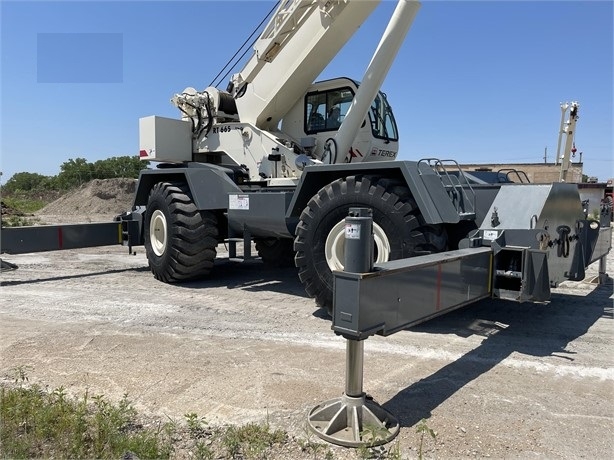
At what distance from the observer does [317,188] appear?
5934mm

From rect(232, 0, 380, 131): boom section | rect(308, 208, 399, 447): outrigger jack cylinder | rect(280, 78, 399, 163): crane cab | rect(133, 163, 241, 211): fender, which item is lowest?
rect(308, 208, 399, 447): outrigger jack cylinder

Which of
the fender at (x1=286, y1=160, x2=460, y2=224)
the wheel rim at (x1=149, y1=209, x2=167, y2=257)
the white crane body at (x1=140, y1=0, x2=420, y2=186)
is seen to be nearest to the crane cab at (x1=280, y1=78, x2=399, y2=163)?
the white crane body at (x1=140, y1=0, x2=420, y2=186)

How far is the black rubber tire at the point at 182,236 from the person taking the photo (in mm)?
7449

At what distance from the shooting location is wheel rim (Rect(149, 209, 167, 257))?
8.05 meters

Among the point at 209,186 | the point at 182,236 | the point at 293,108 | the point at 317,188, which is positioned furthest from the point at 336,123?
the point at 182,236

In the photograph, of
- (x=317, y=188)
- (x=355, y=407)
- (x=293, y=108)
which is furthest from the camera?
(x=293, y=108)

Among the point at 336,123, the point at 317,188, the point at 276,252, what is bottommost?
the point at 276,252

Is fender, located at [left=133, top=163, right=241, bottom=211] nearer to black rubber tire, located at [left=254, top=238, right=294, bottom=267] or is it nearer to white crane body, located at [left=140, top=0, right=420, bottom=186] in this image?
white crane body, located at [left=140, top=0, right=420, bottom=186]

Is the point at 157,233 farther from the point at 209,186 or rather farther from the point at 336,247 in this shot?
the point at 336,247

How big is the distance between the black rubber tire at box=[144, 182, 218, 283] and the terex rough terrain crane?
20 mm

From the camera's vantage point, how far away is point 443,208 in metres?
4.84

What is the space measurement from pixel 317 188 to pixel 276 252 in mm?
3337

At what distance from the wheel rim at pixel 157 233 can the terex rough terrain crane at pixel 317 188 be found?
0.05 feet

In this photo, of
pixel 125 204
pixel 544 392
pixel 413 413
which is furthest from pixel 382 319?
pixel 125 204
